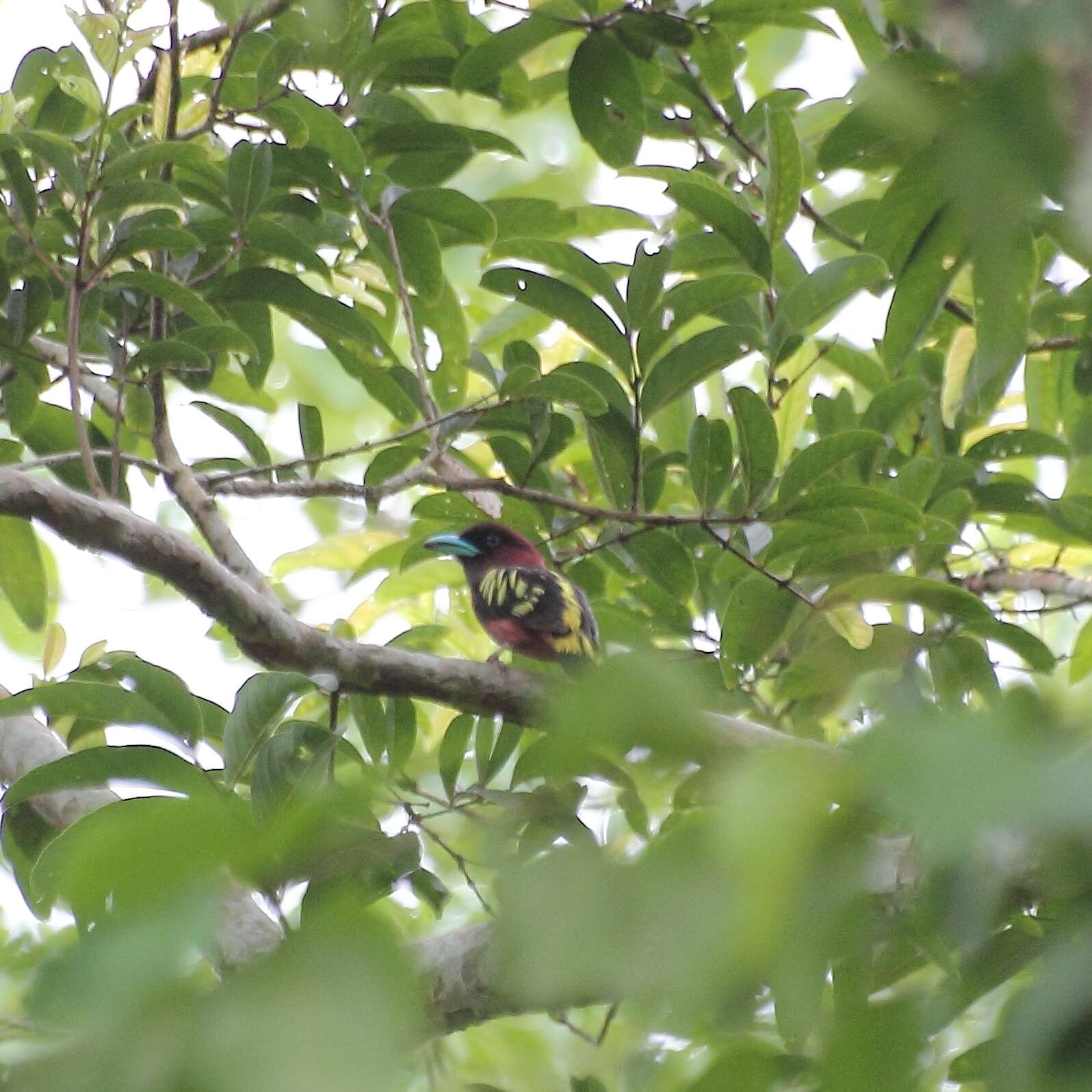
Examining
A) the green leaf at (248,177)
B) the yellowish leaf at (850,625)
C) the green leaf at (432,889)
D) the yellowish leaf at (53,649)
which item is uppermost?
the green leaf at (248,177)

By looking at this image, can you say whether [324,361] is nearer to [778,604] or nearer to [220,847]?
[778,604]

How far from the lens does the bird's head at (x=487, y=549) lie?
15.1 feet

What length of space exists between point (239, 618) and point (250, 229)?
1.07 meters

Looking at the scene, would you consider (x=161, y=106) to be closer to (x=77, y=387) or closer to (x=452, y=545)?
(x=77, y=387)

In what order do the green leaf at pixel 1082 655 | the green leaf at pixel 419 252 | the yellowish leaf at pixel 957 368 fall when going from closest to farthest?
the green leaf at pixel 419 252 → the green leaf at pixel 1082 655 → the yellowish leaf at pixel 957 368

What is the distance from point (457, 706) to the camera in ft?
10.7

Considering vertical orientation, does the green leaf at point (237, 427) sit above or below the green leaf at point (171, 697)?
above

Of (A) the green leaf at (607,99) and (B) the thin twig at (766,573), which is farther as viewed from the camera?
(A) the green leaf at (607,99)

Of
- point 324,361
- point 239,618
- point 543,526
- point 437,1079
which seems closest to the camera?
point 437,1079

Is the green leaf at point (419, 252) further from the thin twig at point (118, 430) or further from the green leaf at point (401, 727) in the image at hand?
the green leaf at point (401, 727)

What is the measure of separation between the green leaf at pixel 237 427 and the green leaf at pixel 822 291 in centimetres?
143

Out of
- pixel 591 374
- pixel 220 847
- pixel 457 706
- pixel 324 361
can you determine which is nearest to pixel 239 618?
pixel 457 706

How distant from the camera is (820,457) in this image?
→ 10.7ft

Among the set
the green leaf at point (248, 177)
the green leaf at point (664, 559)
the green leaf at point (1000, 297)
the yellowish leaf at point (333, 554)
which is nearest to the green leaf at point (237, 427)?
the green leaf at point (248, 177)
